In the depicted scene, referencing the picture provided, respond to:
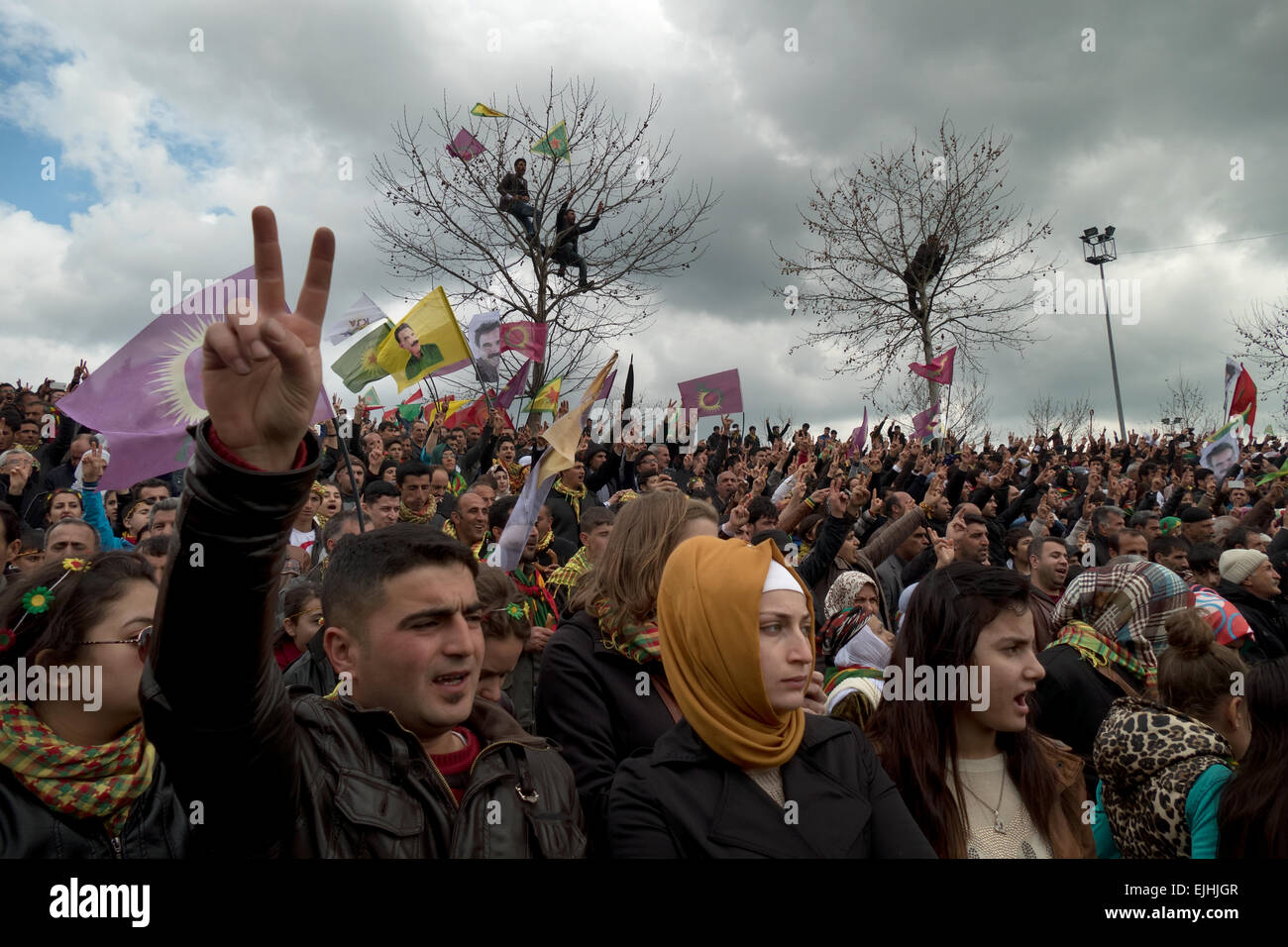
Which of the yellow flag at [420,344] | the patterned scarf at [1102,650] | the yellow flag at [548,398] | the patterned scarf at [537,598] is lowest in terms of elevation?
the patterned scarf at [1102,650]

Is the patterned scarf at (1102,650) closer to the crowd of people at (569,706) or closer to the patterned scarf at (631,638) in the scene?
the crowd of people at (569,706)

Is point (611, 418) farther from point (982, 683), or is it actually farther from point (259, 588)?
point (259, 588)

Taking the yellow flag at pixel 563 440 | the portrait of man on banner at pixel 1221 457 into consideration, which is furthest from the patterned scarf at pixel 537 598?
the portrait of man on banner at pixel 1221 457

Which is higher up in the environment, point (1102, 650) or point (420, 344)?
point (420, 344)

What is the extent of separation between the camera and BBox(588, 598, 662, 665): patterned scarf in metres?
2.75

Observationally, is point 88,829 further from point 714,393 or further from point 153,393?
point 714,393

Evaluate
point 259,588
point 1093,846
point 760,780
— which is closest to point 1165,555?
point 1093,846

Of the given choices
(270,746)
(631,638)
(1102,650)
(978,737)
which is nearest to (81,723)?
(270,746)

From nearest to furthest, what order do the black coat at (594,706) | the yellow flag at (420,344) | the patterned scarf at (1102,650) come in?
the black coat at (594,706) < the patterned scarf at (1102,650) < the yellow flag at (420,344)

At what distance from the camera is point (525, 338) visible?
13.0 m

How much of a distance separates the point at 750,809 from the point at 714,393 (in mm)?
10820

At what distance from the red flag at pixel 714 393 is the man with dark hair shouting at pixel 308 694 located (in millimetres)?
10455

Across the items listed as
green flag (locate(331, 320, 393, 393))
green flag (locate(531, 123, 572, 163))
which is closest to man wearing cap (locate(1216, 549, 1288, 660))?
green flag (locate(331, 320, 393, 393))

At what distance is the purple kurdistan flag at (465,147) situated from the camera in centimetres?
1664
